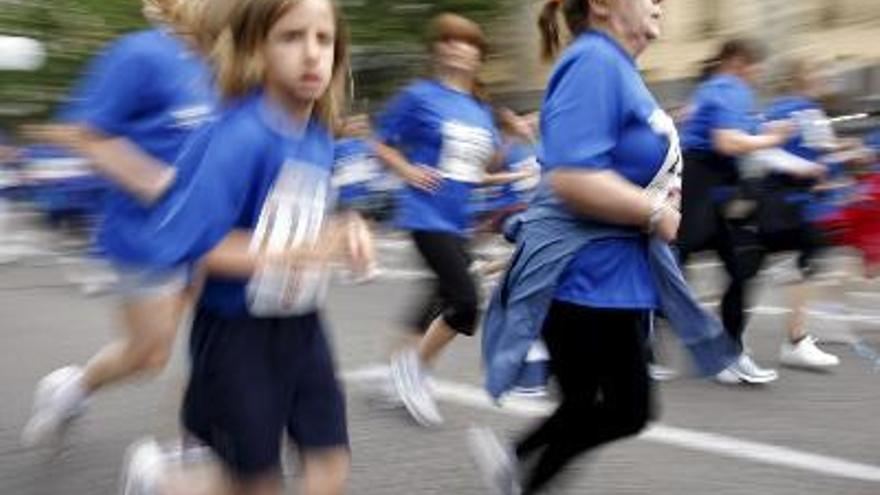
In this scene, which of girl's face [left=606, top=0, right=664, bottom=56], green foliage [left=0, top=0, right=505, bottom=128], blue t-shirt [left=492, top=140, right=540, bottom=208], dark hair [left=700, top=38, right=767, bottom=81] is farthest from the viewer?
green foliage [left=0, top=0, right=505, bottom=128]

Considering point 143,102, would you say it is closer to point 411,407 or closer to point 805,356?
point 411,407

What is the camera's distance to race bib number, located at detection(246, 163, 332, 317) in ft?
9.78

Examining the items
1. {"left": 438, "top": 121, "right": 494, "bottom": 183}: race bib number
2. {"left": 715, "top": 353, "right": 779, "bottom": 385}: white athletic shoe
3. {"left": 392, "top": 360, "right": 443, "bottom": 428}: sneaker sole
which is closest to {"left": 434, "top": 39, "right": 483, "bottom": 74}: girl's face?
{"left": 438, "top": 121, "right": 494, "bottom": 183}: race bib number

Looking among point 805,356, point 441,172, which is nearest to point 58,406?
point 441,172

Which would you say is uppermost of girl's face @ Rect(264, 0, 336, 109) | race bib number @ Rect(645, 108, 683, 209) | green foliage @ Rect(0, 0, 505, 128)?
girl's face @ Rect(264, 0, 336, 109)

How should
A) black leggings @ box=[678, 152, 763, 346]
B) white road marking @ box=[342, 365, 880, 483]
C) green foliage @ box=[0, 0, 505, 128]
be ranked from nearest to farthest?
white road marking @ box=[342, 365, 880, 483], black leggings @ box=[678, 152, 763, 346], green foliage @ box=[0, 0, 505, 128]

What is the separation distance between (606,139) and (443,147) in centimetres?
215

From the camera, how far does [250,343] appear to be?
307cm

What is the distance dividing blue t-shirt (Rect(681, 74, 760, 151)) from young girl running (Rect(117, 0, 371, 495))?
145 inches

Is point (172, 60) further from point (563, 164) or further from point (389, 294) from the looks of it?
point (389, 294)

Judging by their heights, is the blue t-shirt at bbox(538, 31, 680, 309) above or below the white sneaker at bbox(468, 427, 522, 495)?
above

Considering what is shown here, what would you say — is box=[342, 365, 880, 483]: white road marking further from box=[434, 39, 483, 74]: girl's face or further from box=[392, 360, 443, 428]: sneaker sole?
box=[434, 39, 483, 74]: girl's face

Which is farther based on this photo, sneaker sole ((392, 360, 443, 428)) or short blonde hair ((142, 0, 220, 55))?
sneaker sole ((392, 360, 443, 428))

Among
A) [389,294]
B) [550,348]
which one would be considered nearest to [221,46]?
[550,348]
